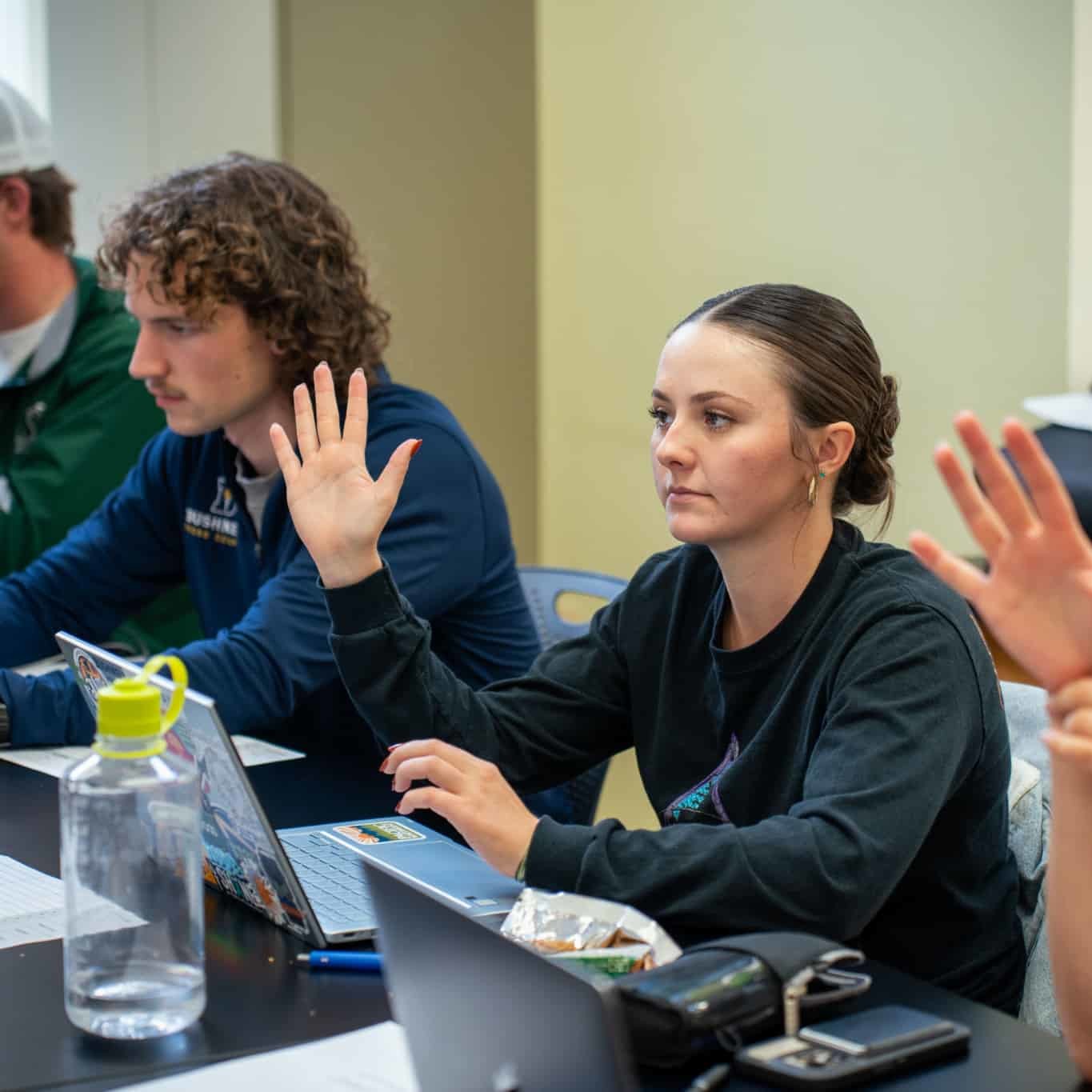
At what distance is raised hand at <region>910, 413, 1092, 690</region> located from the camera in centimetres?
84

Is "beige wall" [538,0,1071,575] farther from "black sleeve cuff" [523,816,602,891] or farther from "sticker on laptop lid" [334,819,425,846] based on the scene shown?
"black sleeve cuff" [523,816,602,891]

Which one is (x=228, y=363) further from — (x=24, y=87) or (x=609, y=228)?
(x=24, y=87)

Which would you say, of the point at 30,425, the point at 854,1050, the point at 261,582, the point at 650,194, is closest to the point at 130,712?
the point at 854,1050

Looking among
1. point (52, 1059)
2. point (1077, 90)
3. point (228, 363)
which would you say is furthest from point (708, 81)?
point (52, 1059)

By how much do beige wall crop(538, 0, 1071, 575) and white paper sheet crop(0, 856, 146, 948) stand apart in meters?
2.02

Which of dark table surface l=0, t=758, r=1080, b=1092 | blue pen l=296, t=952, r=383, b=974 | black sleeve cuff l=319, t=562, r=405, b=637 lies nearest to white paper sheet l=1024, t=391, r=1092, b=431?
black sleeve cuff l=319, t=562, r=405, b=637

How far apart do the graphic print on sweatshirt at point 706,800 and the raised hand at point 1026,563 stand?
1.59ft

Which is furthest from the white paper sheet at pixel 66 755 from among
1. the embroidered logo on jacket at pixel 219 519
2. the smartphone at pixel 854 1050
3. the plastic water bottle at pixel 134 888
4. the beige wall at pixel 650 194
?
the beige wall at pixel 650 194

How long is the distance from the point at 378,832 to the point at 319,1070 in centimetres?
48

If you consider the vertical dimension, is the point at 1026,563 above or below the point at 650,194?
below

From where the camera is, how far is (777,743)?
130 cm

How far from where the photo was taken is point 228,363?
1965 mm

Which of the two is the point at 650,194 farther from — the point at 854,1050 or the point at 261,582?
the point at 854,1050

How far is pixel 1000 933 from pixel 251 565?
3.87ft
